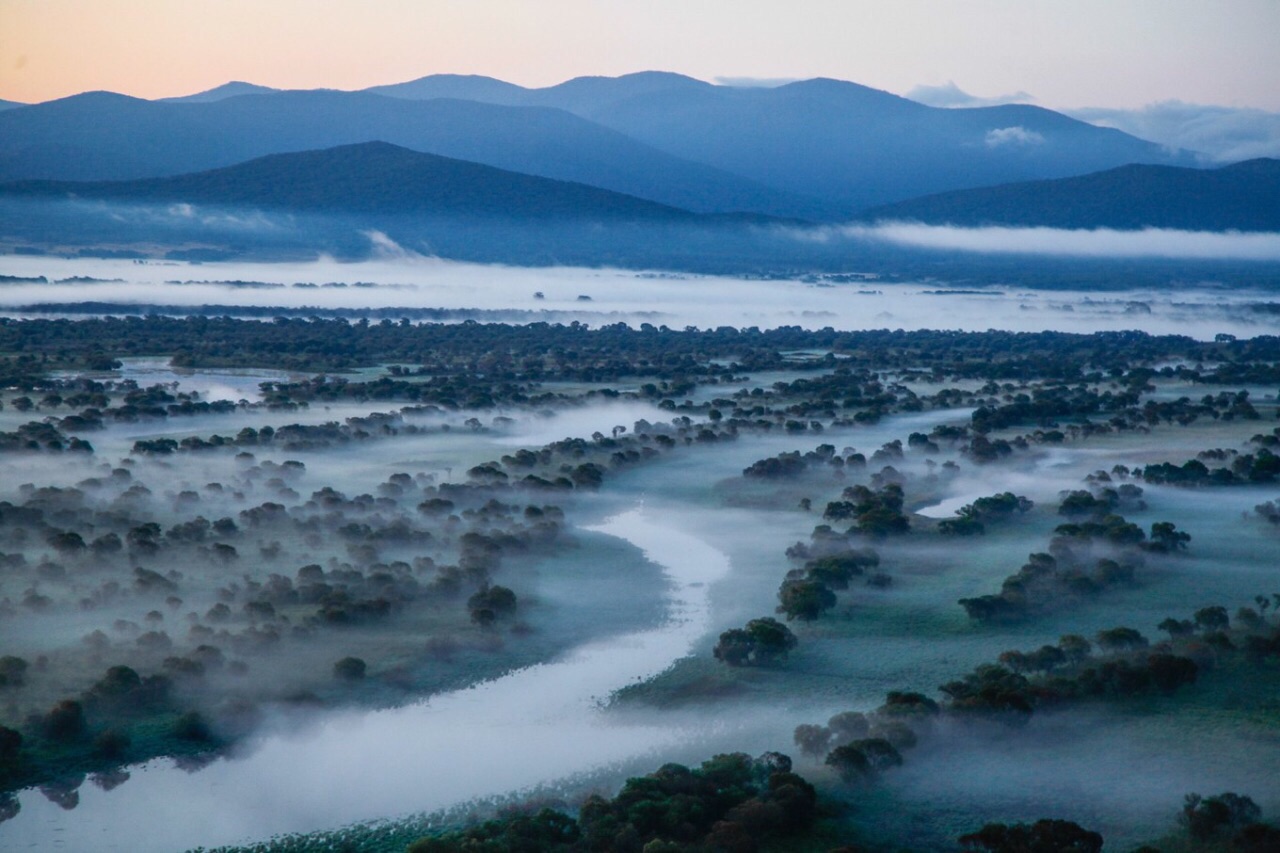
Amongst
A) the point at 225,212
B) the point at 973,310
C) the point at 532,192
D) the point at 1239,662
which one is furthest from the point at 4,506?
the point at 532,192

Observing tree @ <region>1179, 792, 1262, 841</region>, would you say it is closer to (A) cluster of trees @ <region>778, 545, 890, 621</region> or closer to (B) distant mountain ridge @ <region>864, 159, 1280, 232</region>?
(A) cluster of trees @ <region>778, 545, 890, 621</region>

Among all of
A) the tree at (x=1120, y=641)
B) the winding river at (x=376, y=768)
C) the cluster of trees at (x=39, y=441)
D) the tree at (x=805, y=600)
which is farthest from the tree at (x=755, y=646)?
the cluster of trees at (x=39, y=441)

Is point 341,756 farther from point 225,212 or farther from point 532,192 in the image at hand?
point 532,192

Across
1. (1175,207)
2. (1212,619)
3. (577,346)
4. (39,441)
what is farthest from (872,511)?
(1175,207)

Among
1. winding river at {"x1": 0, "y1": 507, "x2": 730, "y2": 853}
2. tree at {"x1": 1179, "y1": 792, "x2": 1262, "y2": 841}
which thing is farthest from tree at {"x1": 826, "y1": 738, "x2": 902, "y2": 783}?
tree at {"x1": 1179, "y1": 792, "x2": 1262, "y2": 841}

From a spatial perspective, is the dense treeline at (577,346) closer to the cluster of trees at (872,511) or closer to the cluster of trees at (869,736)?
the cluster of trees at (872,511)
